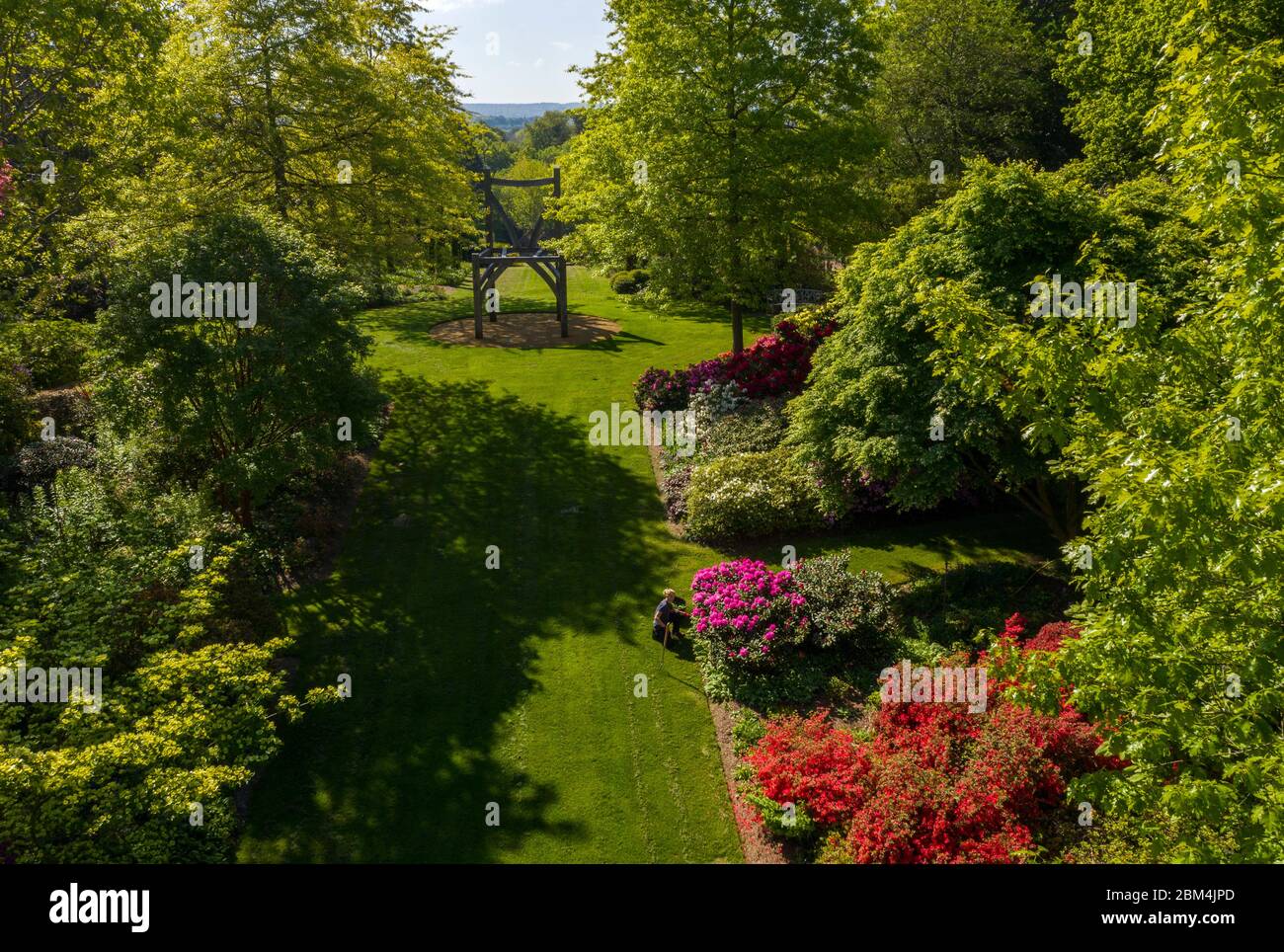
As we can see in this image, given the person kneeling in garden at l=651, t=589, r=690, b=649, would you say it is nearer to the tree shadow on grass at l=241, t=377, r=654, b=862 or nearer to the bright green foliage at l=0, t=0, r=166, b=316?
the tree shadow on grass at l=241, t=377, r=654, b=862

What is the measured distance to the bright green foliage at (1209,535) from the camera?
255 inches

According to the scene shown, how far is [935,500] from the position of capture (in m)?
15.6

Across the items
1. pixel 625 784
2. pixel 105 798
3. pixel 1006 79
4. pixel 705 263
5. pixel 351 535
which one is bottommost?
pixel 625 784

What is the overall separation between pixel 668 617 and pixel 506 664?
327 cm

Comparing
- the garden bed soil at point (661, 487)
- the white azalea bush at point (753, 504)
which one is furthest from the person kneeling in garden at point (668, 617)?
the garden bed soil at point (661, 487)

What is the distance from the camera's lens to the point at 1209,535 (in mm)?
6516

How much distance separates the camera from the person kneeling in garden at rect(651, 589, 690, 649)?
15.6 metres

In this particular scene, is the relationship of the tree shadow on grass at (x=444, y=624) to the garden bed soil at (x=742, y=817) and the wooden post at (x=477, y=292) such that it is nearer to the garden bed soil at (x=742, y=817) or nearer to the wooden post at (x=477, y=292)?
the garden bed soil at (x=742, y=817)

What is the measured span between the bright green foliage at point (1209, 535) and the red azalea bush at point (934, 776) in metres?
2.07

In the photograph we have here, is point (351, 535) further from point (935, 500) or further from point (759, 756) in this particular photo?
point (935, 500)

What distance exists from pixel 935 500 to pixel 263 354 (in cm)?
1444

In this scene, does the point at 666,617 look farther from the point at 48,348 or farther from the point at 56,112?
the point at 56,112
